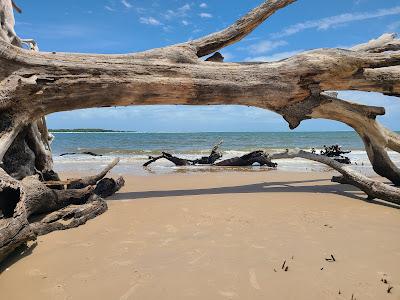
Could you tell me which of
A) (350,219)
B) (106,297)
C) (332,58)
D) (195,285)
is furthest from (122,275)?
(332,58)

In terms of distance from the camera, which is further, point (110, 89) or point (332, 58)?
point (332, 58)

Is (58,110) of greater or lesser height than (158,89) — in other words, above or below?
below

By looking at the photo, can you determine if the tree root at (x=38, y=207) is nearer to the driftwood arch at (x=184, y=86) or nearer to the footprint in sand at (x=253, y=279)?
the driftwood arch at (x=184, y=86)

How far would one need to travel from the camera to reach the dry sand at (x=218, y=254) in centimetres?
253

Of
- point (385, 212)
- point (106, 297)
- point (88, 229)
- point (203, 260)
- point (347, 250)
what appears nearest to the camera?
point (106, 297)

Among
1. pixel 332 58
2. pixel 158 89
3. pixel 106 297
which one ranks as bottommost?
pixel 106 297

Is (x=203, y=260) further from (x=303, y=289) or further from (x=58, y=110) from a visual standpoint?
(x=58, y=110)

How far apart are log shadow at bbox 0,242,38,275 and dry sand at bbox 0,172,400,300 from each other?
0.02 m

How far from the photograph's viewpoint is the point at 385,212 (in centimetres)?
487

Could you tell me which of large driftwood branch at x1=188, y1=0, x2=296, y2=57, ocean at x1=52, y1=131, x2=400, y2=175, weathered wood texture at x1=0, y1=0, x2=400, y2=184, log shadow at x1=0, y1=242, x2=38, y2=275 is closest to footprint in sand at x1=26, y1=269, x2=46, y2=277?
log shadow at x1=0, y1=242, x2=38, y2=275

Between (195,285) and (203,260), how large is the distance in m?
0.46

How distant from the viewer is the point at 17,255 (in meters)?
3.18

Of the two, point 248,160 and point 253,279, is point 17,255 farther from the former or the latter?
point 248,160

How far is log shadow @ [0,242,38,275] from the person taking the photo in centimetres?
294
